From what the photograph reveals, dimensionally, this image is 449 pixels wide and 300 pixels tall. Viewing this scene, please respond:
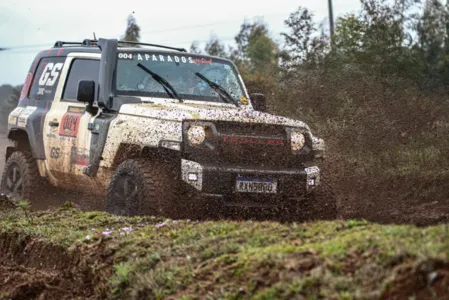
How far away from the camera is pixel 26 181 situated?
10891mm

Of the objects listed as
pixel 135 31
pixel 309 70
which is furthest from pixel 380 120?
pixel 135 31

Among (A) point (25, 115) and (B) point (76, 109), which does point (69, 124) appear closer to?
(B) point (76, 109)

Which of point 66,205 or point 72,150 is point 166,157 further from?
point 72,150

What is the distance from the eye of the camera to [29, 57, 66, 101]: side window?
1108 centimetres

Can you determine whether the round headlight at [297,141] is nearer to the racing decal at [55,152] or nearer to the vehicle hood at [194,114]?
the vehicle hood at [194,114]

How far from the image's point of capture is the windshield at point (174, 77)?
9.72 meters

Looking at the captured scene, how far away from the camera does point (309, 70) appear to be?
1805 cm

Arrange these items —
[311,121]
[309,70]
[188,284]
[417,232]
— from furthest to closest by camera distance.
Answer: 1. [309,70]
2. [311,121]
3. [188,284]
4. [417,232]

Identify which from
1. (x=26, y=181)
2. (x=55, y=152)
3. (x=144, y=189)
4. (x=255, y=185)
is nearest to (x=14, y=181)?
(x=26, y=181)

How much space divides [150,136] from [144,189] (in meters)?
0.62

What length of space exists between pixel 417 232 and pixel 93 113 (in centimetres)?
592

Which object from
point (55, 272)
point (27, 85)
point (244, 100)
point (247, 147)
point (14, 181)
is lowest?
point (55, 272)

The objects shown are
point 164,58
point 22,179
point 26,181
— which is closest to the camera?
point 164,58

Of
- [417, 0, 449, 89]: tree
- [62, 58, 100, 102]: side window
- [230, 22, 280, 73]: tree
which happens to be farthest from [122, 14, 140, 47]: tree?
[62, 58, 100, 102]: side window
